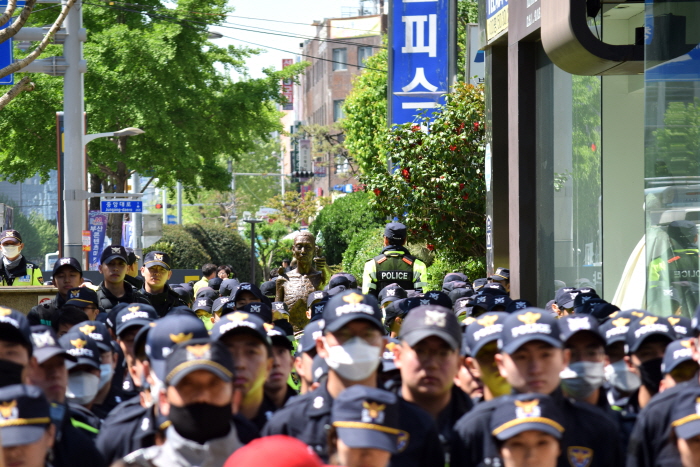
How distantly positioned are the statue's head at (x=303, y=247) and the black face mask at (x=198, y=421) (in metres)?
7.23

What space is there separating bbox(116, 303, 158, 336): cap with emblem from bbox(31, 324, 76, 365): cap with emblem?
718 mm

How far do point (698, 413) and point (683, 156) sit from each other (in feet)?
16.0

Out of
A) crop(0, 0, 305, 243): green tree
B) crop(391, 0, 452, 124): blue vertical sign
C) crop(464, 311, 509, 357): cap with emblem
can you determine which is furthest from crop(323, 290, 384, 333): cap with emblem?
crop(0, 0, 305, 243): green tree

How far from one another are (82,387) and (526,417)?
2.67 metres

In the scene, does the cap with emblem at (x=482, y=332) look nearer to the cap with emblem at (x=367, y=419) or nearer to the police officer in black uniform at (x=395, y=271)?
the cap with emblem at (x=367, y=419)

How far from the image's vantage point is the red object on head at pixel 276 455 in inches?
123

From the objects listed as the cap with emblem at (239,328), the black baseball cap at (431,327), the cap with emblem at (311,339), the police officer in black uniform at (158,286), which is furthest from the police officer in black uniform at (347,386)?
the police officer in black uniform at (158,286)

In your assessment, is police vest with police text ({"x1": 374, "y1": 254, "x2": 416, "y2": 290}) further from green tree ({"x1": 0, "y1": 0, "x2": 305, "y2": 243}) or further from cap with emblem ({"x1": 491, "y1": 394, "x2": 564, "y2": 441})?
green tree ({"x1": 0, "y1": 0, "x2": 305, "y2": 243})

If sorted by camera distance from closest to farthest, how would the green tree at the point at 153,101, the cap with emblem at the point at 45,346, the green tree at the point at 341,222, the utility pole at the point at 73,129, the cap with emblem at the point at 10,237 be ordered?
the cap with emblem at the point at 45,346
the cap with emblem at the point at 10,237
the utility pole at the point at 73,129
the green tree at the point at 153,101
the green tree at the point at 341,222

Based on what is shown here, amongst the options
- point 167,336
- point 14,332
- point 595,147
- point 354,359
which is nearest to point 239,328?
point 167,336

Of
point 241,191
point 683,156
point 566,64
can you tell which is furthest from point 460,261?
point 241,191

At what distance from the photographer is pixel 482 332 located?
5.61m

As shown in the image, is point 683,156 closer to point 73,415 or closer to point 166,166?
point 73,415

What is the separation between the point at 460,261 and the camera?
59.4 ft
